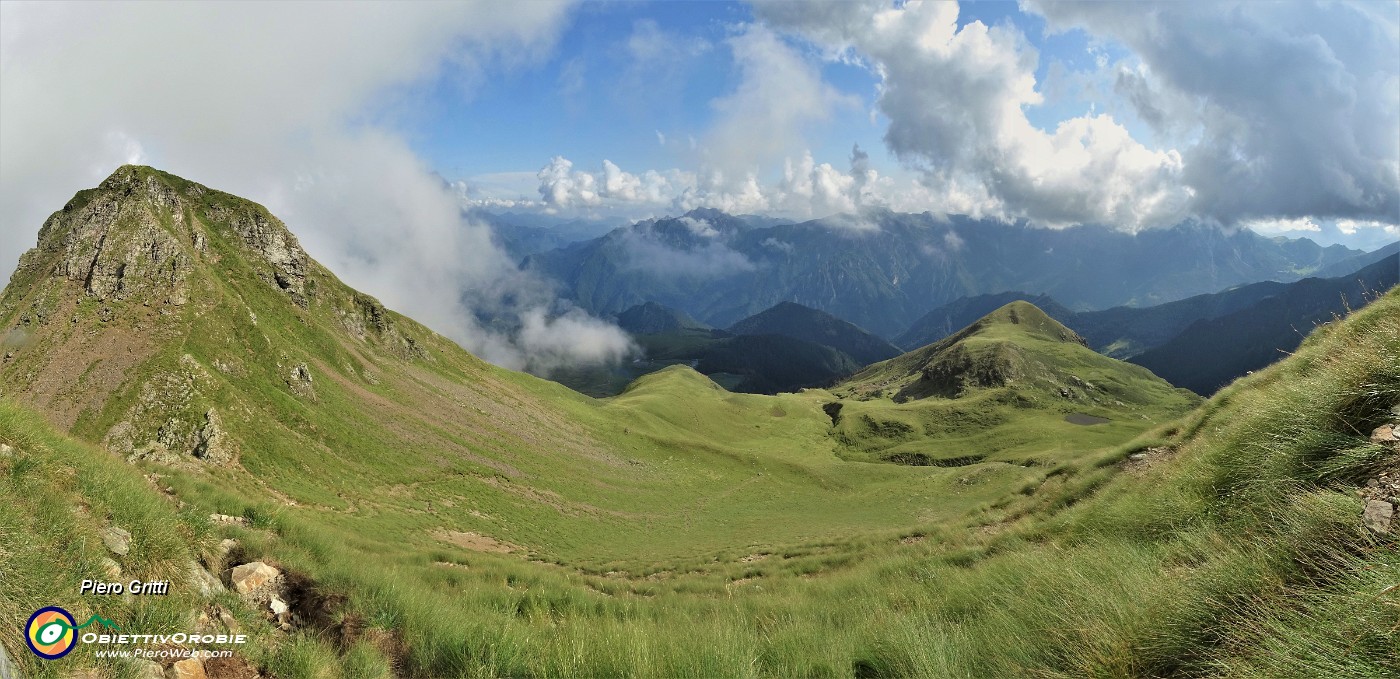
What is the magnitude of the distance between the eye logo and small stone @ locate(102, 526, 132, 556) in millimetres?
1374

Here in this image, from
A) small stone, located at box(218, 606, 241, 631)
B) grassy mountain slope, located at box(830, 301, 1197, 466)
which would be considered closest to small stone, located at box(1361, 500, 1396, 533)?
small stone, located at box(218, 606, 241, 631)

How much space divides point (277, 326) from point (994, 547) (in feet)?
258

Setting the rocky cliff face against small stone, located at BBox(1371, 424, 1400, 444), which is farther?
the rocky cliff face

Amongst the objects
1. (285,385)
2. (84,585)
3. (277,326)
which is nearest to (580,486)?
(285,385)

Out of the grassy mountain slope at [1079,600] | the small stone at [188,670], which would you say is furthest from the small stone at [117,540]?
→ the small stone at [188,670]

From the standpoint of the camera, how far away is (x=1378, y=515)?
3.99m

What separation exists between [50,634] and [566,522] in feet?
151

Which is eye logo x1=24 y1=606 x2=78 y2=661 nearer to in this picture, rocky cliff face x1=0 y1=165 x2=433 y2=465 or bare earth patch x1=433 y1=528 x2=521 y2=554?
bare earth patch x1=433 y1=528 x2=521 y2=554

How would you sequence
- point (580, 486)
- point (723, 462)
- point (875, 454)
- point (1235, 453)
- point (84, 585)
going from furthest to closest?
point (875, 454), point (723, 462), point (580, 486), point (1235, 453), point (84, 585)

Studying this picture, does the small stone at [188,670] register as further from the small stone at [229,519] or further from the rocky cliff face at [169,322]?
the rocky cliff face at [169,322]

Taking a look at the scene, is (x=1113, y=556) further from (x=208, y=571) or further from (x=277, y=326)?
(x=277, y=326)

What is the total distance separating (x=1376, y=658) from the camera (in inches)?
107

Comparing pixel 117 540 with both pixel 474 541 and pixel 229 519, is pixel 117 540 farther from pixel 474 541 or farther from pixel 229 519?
pixel 474 541

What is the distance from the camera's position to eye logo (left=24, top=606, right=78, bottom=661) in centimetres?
355
